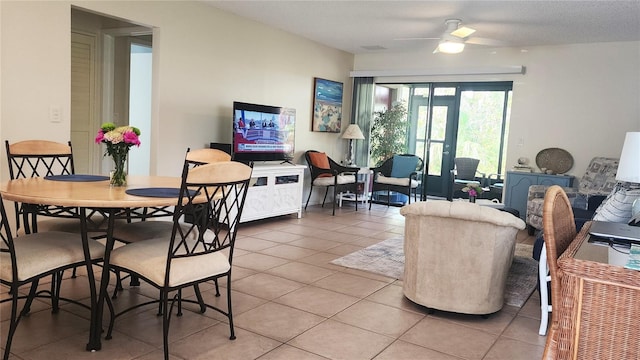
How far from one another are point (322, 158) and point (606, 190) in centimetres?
361

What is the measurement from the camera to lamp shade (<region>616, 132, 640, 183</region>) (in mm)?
2814

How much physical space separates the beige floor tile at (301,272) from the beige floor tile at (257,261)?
9cm

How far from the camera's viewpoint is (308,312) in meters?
3.02

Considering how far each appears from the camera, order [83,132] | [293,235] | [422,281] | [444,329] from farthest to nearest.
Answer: [83,132] < [293,235] < [422,281] < [444,329]

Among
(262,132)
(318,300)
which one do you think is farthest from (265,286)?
(262,132)

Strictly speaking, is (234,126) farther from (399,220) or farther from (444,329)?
(444,329)

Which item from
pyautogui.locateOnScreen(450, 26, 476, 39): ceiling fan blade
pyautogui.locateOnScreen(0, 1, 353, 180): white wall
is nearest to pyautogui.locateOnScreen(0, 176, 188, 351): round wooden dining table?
pyautogui.locateOnScreen(0, 1, 353, 180): white wall

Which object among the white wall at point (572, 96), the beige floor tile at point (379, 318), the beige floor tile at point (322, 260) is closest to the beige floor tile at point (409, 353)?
the beige floor tile at point (379, 318)

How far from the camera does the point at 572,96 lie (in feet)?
20.8

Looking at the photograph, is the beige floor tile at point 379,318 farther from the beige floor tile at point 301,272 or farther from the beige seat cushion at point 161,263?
the beige seat cushion at point 161,263

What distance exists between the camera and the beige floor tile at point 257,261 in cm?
394

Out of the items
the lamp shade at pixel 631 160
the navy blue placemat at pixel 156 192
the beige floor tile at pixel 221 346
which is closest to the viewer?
the beige floor tile at pixel 221 346

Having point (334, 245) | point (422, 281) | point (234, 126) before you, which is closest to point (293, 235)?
point (334, 245)

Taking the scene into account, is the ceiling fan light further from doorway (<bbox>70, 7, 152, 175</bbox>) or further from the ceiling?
doorway (<bbox>70, 7, 152, 175</bbox>)
